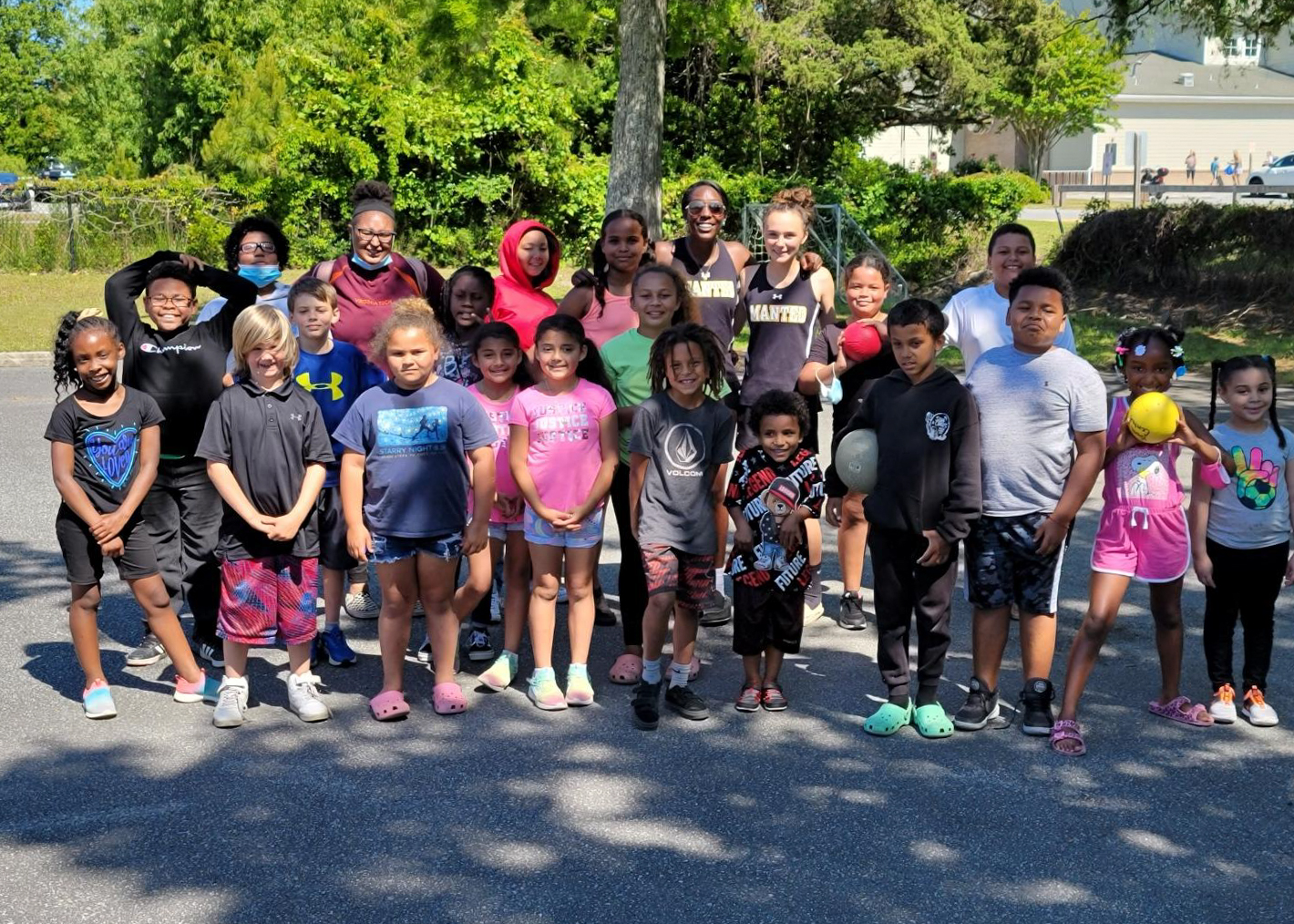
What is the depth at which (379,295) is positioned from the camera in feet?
20.5

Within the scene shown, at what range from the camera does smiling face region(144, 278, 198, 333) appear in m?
5.47

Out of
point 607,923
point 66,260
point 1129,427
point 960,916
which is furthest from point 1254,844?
point 66,260

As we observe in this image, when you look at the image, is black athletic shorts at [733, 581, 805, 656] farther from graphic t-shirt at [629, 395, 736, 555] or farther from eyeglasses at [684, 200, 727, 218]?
eyeglasses at [684, 200, 727, 218]

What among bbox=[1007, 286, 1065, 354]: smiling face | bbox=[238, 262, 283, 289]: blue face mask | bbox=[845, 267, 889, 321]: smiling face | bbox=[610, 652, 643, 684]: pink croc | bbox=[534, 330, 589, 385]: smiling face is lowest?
bbox=[610, 652, 643, 684]: pink croc

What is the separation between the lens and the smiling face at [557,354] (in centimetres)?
534

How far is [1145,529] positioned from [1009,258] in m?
1.59

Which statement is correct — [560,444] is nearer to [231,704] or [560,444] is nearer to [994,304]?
[231,704]

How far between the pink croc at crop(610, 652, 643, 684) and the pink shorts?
196 cm

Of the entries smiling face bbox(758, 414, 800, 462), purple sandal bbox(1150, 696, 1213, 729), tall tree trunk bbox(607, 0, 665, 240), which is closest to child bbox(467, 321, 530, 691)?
smiling face bbox(758, 414, 800, 462)

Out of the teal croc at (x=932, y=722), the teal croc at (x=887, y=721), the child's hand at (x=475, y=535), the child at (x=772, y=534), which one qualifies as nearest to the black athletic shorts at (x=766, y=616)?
the child at (x=772, y=534)

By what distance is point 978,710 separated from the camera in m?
5.10

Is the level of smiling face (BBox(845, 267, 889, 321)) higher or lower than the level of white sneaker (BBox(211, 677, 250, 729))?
higher

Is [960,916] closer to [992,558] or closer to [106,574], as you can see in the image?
[992,558]

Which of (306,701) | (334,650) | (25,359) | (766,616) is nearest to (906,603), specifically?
(766,616)
